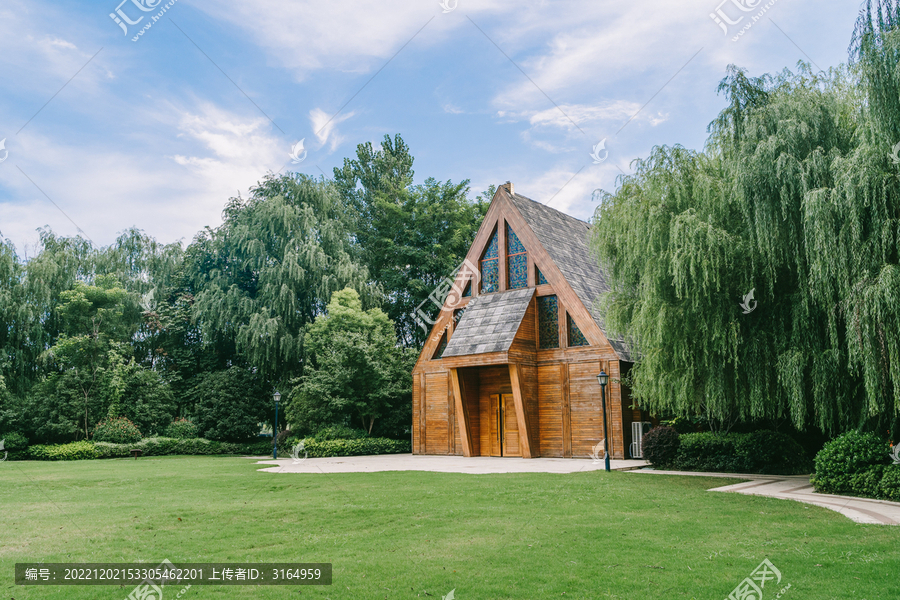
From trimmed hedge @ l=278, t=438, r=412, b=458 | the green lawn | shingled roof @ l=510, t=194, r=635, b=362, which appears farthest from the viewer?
trimmed hedge @ l=278, t=438, r=412, b=458

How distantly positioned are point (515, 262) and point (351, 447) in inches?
393

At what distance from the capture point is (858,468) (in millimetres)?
11266

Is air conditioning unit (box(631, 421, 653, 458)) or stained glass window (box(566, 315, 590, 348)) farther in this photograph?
stained glass window (box(566, 315, 590, 348))

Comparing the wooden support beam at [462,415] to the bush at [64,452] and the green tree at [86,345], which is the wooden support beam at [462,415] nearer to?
the bush at [64,452]

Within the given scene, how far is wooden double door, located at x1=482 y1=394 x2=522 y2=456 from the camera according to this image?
22.1 metres

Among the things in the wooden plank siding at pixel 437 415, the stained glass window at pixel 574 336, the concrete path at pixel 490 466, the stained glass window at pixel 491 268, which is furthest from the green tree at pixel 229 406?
the stained glass window at pixel 574 336

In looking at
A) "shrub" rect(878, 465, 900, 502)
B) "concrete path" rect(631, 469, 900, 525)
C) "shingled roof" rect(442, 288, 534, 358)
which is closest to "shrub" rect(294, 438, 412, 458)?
"shingled roof" rect(442, 288, 534, 358)

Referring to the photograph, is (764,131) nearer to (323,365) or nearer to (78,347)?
(323,365)

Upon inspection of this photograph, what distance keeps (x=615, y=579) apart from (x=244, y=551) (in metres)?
4.06

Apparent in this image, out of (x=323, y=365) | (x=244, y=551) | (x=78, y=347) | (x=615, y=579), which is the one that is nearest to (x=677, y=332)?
(x=615, y=579)

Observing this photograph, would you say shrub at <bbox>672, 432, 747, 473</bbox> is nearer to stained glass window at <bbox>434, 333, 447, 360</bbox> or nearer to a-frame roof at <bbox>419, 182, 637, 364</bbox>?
a-frame roof at <bbox>419, 182, 637, 364</bbox>

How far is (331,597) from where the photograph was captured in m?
5.36

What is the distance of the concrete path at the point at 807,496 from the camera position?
9.08m

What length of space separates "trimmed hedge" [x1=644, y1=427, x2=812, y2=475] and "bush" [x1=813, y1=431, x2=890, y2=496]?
374cm
